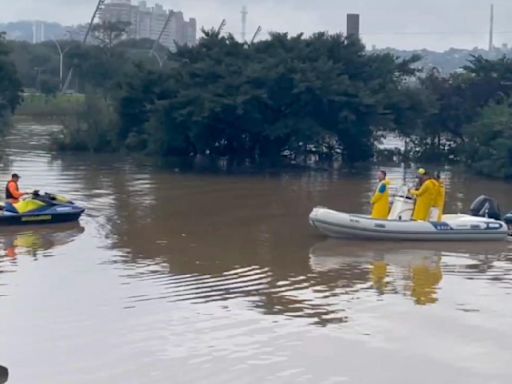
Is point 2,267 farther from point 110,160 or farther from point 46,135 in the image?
point 46,135

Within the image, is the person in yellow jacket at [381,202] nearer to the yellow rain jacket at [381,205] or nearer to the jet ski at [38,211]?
the yellow rain jacket at [381,205]

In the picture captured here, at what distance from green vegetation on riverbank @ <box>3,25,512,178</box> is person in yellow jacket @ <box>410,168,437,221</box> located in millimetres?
14656

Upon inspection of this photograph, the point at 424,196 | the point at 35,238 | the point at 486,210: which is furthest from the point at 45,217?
the point at 486,210

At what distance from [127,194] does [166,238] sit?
802 cm

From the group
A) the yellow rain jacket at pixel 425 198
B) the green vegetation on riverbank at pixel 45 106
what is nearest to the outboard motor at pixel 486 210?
the yellow rain jacket at pixel 425 198

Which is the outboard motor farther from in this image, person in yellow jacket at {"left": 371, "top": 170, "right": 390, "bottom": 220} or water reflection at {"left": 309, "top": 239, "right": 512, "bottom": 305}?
person in yellow jacket at {"left": 371, "top": 170, "right": 390, "bottom": 220}

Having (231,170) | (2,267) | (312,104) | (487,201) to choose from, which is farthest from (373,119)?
(2,267)

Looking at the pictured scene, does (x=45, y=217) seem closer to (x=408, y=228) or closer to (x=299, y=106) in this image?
(x=408, y=228)

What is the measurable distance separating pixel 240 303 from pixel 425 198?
6.92 meters

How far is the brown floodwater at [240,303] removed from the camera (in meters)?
12.4

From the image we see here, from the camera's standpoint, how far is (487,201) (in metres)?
22.5

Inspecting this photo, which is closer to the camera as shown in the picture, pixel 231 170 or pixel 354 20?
pixel 231 170

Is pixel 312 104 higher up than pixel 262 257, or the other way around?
pixel 312 104

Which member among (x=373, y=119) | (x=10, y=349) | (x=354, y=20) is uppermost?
(x=354, y=20)
